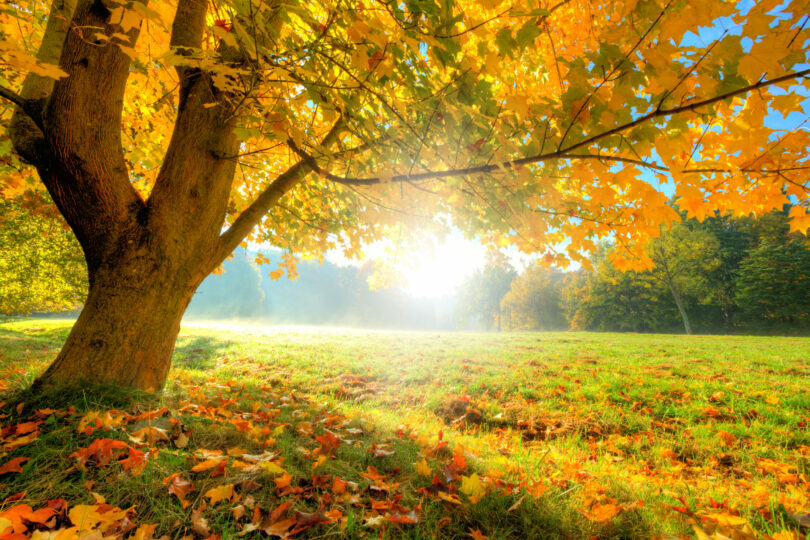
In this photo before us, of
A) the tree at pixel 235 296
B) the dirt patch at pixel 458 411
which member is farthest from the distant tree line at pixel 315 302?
the dirt patch at pixel 458 411

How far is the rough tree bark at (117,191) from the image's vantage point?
7.47 feet

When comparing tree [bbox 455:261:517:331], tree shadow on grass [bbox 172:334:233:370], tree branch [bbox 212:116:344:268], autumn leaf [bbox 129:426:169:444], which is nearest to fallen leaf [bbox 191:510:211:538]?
autumn leaf [bbox 129:426:169:444]

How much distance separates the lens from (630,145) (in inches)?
56.2

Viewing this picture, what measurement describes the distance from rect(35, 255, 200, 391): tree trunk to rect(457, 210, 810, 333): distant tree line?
24.0 meters

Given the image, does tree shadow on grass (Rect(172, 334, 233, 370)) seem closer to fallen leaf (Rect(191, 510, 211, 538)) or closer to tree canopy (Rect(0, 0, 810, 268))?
tree canopy (Rect(0, 0, 810, 268))

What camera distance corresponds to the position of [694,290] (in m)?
29.9

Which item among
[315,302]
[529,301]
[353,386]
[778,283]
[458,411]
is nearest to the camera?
Result: [458,411]

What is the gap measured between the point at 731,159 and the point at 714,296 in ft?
136

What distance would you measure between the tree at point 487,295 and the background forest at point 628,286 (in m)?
0.14

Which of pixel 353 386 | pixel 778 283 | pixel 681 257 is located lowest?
pixel 353 386

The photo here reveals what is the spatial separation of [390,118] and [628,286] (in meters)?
38.1

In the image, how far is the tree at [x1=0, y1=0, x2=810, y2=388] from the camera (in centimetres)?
132

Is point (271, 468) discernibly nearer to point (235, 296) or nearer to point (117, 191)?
point (117, 191)

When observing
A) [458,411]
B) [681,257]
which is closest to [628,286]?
[681,257]
